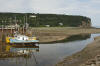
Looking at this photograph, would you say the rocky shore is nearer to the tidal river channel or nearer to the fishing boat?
the tidal river channel

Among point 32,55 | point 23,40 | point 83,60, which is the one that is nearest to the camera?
point 83,60

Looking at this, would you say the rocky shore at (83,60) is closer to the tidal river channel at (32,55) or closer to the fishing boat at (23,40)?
the tidal river channel at (32,55)

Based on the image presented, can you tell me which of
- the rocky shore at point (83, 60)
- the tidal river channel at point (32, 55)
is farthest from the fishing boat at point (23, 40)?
the rocky shore at point (83, 60)

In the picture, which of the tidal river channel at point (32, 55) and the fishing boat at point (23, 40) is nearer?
the tidal river channel at point (32, 55)

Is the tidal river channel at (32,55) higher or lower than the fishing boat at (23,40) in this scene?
lower

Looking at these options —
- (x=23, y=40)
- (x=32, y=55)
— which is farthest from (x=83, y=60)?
(x=23, y=40)

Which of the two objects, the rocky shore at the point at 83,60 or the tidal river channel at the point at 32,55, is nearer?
the rocky shore at the point at 83,60

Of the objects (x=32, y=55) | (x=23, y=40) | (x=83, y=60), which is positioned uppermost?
(x=83, y=60)

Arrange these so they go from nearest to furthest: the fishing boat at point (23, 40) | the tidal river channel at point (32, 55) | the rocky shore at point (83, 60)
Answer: the rocky shore at point (83, 60), the tidal river channel at point (32, 55), the fishing boat at point (23, 40)

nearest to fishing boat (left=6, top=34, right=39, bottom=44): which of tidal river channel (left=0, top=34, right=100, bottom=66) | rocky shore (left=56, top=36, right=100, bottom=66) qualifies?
tidal river channel (left=0, top=34, right=100, bottom=66)

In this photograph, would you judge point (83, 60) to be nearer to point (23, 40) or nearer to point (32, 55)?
point (32, 55)

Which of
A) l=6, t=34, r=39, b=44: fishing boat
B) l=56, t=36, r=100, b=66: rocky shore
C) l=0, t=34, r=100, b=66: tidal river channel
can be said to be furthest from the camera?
l=6, t=34, r=39, b=44: fishing boat

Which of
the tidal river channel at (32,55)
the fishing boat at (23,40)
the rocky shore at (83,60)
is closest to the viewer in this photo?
the rocky shore at (83,60)

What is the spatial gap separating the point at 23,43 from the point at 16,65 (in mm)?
26473
